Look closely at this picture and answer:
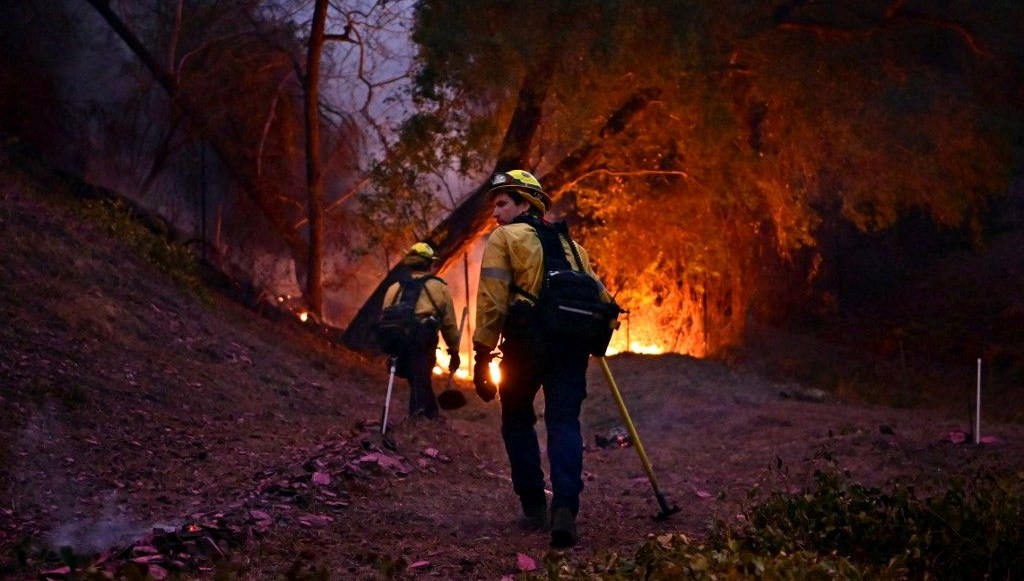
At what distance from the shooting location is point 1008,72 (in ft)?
47.0

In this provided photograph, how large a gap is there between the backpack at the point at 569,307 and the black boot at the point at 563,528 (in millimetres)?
861

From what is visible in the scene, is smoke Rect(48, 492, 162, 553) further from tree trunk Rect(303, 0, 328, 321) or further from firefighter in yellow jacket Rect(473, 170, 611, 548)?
tree trunk Rect(303, 0, 328, 321)

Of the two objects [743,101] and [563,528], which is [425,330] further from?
[743,101]

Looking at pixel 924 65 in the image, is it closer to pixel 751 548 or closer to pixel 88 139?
pixel 751 548

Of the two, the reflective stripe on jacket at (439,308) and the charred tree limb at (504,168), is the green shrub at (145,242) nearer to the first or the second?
the charred tree limb at (504,168)

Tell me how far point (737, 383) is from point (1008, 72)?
5.19m

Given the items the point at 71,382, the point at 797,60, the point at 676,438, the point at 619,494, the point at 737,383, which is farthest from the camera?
the point at 737,383

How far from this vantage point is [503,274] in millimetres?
6164

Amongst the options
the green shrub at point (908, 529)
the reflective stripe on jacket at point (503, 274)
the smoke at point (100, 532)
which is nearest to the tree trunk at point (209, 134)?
the smoke at point (100, 532)

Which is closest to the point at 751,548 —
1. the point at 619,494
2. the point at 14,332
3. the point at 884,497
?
the point at 884,497

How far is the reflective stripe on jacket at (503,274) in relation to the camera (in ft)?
20.0

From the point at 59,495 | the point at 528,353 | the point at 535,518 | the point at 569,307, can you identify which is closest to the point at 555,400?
the point at 528,353

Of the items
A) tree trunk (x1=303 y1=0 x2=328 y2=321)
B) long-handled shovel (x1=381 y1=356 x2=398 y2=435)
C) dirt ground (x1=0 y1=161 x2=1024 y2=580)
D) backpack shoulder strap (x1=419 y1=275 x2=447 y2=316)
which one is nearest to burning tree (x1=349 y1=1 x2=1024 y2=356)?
tree trunk (x1=303 y1=0 x2=328 y2=321)

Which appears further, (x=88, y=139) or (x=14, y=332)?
(x=88, y=139)
